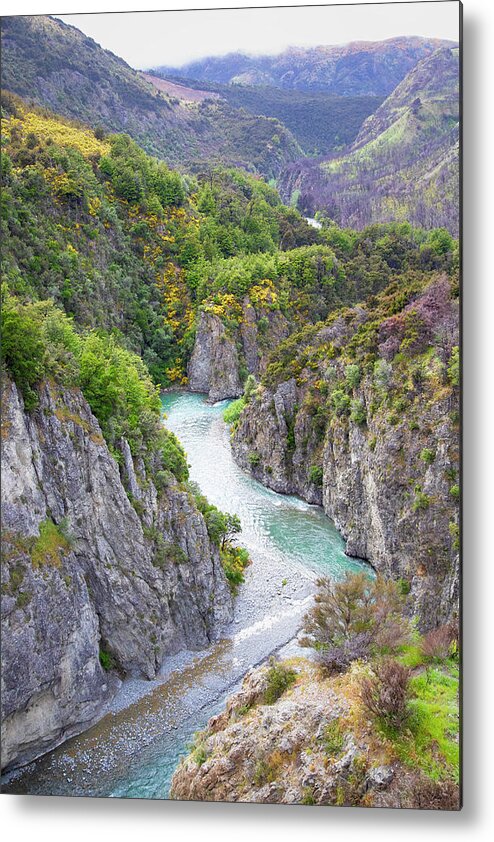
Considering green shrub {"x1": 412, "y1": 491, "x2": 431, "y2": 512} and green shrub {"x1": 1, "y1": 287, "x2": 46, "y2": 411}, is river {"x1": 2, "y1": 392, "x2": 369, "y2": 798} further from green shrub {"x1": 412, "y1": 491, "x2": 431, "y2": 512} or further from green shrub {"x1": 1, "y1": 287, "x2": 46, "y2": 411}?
green shrub {"x1": 1, "y1": 287, "x2": 46, "y2": 411}

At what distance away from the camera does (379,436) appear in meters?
11.4

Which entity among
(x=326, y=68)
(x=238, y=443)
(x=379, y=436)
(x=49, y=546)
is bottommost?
(x=49, y=546)

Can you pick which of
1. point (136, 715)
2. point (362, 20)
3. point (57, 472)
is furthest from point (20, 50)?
point (136, 715)

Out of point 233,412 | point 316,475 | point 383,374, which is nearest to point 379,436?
point 383,374

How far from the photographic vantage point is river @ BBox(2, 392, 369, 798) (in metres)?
7.86

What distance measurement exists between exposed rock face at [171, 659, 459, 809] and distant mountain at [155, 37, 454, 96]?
6.56 m

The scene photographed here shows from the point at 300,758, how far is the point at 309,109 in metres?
7.68

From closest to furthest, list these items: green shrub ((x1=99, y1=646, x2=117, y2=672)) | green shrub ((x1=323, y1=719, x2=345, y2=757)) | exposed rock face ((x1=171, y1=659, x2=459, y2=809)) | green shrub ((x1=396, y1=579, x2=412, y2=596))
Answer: exposed rock face ((x1=171, y1=659, x2=459, y2=809)), green shrub ((x1=323, y1=719, x2=345, y2=757)), green shrub ((x1=396, y1=579, x2=412, y2=596)), green shrub ((x1=99, y1=646, x2=117, y2=672))

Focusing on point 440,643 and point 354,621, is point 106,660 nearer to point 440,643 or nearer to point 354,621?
point 354,621

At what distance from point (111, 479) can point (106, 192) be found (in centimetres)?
806

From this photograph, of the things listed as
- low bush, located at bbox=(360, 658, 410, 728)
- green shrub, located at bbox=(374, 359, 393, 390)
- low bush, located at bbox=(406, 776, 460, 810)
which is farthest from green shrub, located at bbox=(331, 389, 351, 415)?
low bush, located at bbox=(406, 776, 460, 810)

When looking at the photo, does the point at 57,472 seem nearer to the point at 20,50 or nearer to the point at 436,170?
the point at 20,50

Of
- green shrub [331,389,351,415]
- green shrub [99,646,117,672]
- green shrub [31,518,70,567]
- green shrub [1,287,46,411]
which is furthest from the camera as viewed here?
green shrub [331,389,351,415]

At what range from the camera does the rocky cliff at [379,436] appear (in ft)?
27.0
